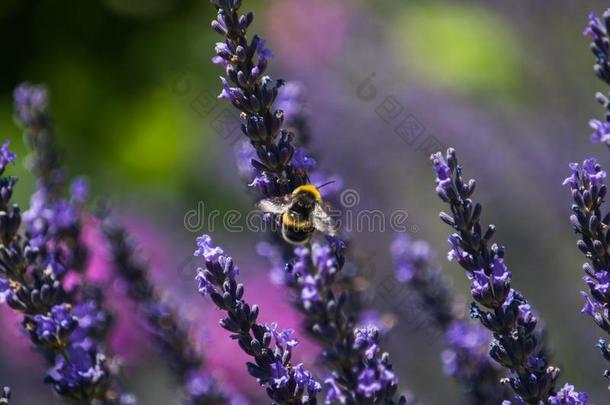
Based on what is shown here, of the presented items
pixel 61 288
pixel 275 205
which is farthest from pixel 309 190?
pixel 61 288

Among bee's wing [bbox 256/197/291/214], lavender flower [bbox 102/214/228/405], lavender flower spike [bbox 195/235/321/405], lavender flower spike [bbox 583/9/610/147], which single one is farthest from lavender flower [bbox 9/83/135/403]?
lavender flower spike [bbox 583/9/610/147]

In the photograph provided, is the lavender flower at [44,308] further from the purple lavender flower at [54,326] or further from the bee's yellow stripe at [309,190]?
the bee's yellow stripe at [309,190]

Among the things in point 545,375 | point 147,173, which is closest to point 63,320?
point 545,375

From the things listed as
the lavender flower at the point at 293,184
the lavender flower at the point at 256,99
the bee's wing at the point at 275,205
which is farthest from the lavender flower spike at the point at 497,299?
the bee's wing at the point at 275,205

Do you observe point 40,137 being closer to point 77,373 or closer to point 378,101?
point 77,373

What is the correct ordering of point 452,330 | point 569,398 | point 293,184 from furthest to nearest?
point 452,330
point 293,184
point 569,398

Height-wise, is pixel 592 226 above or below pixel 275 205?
above
